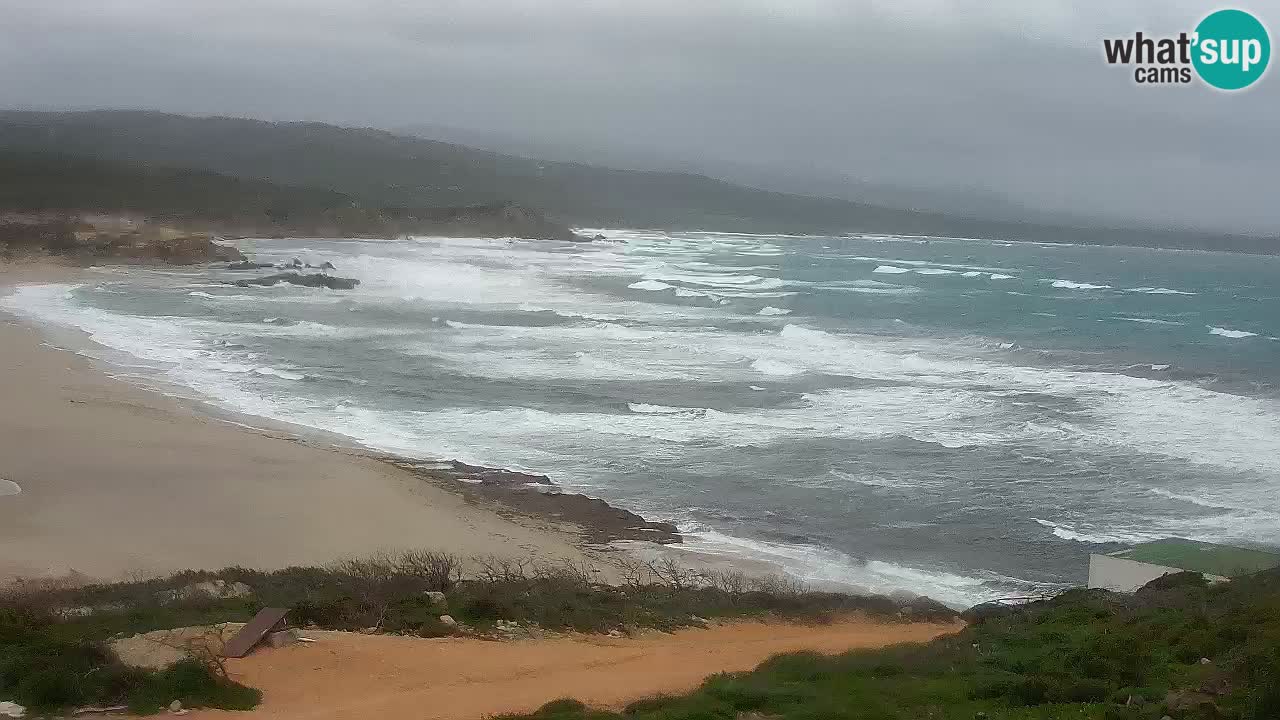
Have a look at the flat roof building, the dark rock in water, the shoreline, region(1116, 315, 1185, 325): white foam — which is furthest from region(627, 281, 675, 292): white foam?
the flat roof building

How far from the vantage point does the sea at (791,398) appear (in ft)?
58.0

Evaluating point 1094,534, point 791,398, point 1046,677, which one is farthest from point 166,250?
point 1046,677

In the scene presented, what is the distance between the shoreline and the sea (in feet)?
4.65

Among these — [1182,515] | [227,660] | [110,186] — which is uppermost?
[110,186]

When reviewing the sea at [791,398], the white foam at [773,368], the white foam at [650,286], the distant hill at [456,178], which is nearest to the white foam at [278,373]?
the sea at [791,398]

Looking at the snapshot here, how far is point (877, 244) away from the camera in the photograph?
11969 centimetres

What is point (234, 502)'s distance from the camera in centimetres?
1645

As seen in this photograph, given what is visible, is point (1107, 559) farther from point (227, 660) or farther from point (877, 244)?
point (877, 244)

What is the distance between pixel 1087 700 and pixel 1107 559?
6.82 metres

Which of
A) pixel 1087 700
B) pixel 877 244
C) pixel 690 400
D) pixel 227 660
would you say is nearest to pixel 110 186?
pixel 690 400

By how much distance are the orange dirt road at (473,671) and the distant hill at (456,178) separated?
234ft

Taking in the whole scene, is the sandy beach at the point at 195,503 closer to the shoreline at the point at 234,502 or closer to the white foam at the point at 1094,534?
the shoreline at the point at 234,502

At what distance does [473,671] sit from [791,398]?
1788 centimetres

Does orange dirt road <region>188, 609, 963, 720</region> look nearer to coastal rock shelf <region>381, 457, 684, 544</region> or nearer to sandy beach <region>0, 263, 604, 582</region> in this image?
sandy beach <region>0, 263, 604, 582</region>
